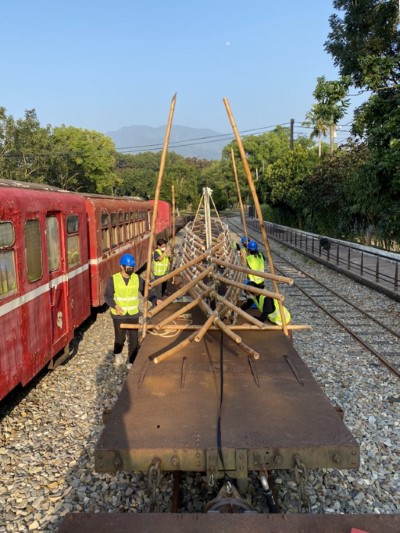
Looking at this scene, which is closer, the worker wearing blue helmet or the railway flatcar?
the railway flatcar

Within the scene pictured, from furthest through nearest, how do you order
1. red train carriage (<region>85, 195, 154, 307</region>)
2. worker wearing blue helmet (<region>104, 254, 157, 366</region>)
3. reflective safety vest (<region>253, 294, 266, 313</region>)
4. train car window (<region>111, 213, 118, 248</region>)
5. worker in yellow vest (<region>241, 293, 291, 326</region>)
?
train car window (<region>111, 213, 118, 248</region>), red train carriage (<region>85, 195, 154, 307</region>), worker wearing blue helmet (<region>104, 254, 157, 366</region>), reflective safety vest (<region>253, 294, 266, 313</region>), worker in yellow vest (<region>241, 293, 291, 326</region>)

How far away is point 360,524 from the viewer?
2.73 metres

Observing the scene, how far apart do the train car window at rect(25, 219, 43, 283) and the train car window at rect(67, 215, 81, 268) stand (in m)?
1.62

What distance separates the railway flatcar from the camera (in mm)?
5469

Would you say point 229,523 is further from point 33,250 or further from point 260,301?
point 33,250

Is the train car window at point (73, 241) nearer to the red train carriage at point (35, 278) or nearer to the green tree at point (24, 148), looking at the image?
the red train carriage at point (35, 278)

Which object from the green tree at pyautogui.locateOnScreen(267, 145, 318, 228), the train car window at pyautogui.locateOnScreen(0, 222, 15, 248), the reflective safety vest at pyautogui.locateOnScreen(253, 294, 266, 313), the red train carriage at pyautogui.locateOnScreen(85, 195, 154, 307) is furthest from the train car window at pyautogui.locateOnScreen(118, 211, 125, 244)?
the green tree at pyautogui.locateOnScreen(267, 145, 318, 228)

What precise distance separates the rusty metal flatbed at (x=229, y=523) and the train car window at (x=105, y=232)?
8.49 m

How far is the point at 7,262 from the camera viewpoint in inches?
215

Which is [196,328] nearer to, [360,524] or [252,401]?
[252,401]

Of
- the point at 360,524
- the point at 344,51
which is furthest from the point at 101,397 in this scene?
the point at 344,51

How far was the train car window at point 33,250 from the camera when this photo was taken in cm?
611

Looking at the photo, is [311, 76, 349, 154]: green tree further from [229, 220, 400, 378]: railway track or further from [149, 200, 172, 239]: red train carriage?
[149, 200, 172, 239]: red train carriage

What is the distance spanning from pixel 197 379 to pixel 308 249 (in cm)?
2145
